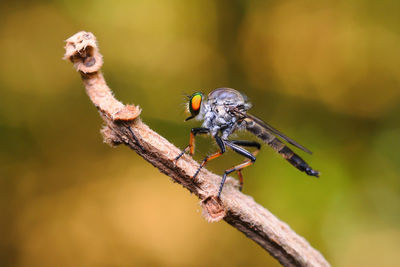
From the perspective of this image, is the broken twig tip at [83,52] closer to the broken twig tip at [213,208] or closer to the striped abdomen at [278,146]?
the broken twig tip at [213,208]

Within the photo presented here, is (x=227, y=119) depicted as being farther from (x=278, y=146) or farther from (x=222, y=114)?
(x=278, y=146)

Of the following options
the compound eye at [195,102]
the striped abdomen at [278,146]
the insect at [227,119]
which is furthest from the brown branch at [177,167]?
the striped abdomen at [278,146]

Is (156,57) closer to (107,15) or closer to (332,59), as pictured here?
(107,15)

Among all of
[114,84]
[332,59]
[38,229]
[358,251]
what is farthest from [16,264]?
[332,59]

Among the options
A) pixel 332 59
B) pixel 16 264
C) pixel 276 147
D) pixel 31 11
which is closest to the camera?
pixel 276 147

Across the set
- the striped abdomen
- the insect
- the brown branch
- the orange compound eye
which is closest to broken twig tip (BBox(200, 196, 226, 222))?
the brown branch

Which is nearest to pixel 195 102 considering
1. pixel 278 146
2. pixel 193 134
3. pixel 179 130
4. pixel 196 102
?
pixel 196 102

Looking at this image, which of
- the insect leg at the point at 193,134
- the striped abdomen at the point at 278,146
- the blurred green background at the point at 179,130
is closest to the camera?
the insect leg at the point at 193,134
